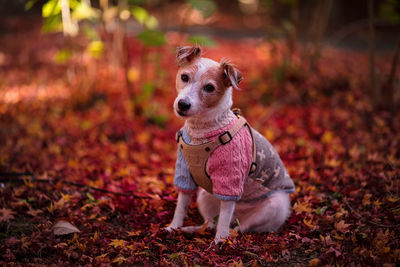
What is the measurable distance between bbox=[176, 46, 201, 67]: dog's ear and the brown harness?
64 cm

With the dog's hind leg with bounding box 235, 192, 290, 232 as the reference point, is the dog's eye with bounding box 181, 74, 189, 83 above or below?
above

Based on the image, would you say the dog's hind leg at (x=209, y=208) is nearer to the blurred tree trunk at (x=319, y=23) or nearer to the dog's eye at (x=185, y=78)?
the dog's eye at (x=185, y=78)

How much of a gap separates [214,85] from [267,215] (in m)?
1.27

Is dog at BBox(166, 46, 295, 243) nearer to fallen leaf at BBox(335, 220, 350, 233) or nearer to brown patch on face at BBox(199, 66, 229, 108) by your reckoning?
brown patch on face at BBox(199, 66, 229, 108)

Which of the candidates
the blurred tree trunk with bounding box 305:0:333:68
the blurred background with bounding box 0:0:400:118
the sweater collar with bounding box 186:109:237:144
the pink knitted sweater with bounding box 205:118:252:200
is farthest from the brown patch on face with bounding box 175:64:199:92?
the blurred tree trunk with bounding box 305:0:333:68

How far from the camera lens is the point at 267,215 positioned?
2.93 m

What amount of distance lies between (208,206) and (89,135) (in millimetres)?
2956

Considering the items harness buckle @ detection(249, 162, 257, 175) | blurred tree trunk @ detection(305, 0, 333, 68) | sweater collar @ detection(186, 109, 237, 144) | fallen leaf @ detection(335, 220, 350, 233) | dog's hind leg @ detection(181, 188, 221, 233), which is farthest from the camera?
blurred tree trunk @ detection(305, 0, 333, 68)

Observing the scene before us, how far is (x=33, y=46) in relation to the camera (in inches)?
387

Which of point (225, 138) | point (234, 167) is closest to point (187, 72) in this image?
point (225, 138)

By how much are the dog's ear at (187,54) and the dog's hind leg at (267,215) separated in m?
1.43

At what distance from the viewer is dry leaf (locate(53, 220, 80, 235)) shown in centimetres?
288

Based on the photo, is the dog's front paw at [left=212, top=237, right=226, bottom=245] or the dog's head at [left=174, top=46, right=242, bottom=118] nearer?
the dog's head at [left=174, top=46, right=242, bottom=118]

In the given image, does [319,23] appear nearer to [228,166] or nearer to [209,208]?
[209,208]
